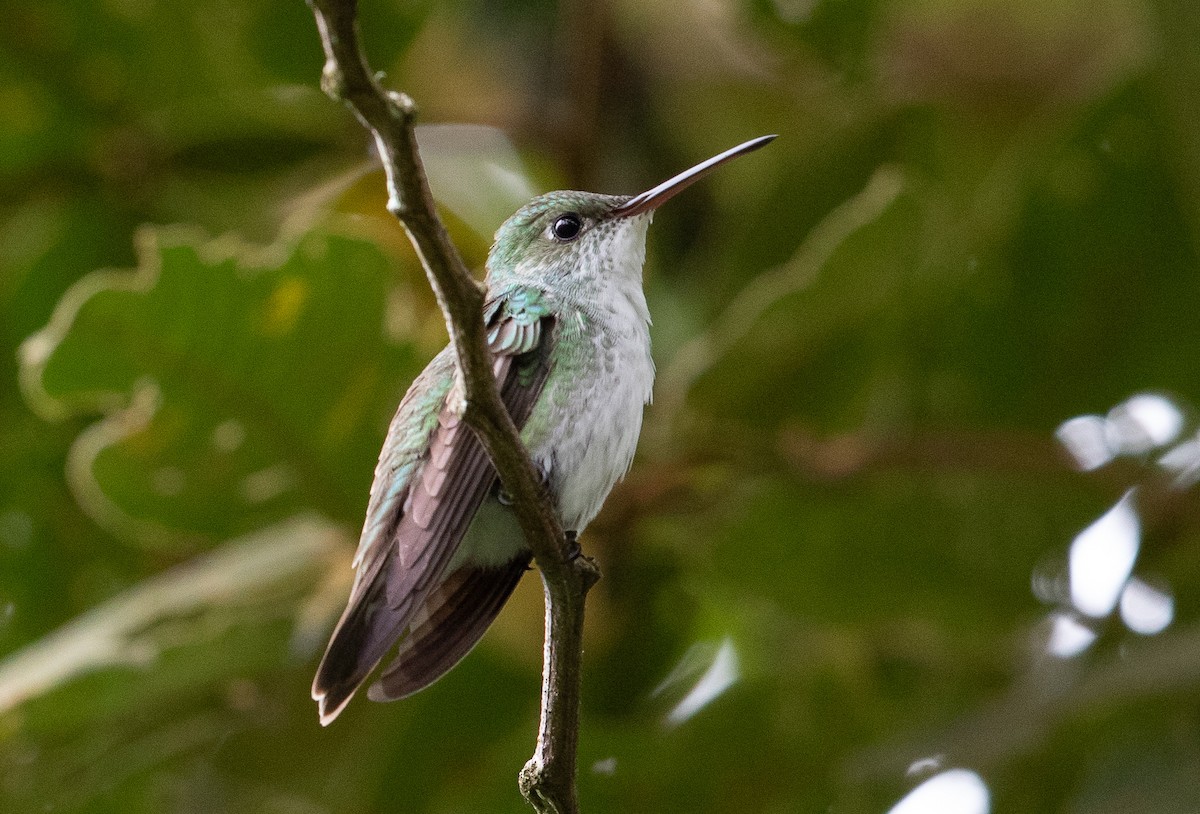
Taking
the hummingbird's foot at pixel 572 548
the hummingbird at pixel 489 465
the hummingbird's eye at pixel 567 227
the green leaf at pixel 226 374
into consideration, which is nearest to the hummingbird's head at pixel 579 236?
the hummingbird's eye at pixel 567 227

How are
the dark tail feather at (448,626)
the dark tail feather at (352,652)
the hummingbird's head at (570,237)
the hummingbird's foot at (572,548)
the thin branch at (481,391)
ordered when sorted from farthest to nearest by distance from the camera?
1. the hummingbird's head at (570,237)
2. the dark tail feather at (448,626)
3. the dark tail feather at (352,652)
4. the hummingbird's foot at (572,548)
5. the thin branch at (481,391)

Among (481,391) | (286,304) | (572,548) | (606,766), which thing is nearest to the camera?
(481,391)

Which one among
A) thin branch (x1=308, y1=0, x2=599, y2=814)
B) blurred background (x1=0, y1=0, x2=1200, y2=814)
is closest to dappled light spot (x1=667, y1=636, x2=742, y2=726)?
blurred background (x1=0, y1=0, x2=1200, y2=814)

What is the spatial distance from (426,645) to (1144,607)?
6.67 feet

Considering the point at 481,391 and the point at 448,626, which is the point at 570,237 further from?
the point at 481,391

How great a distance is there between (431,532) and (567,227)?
3.78 ft

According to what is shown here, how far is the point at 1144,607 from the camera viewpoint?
3.67 meters

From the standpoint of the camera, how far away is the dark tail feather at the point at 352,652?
2.08 meters

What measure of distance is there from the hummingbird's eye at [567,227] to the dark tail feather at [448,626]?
844 mm

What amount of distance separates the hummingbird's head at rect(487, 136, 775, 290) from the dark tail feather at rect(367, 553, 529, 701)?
2.41 ft

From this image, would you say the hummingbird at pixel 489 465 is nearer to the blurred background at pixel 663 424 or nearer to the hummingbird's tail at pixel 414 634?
the hummingbird's tail at pixel 414 634

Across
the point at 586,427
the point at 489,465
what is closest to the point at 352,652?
the point at 489,465

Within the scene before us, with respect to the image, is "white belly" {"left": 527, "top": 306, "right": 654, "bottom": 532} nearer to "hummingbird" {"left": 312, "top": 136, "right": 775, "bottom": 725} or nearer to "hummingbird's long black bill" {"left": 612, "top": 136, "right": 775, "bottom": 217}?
"hummingbird" {"left": 312, "top": 136, "right": 775, "bottom": 725}

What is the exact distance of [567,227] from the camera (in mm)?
3137
